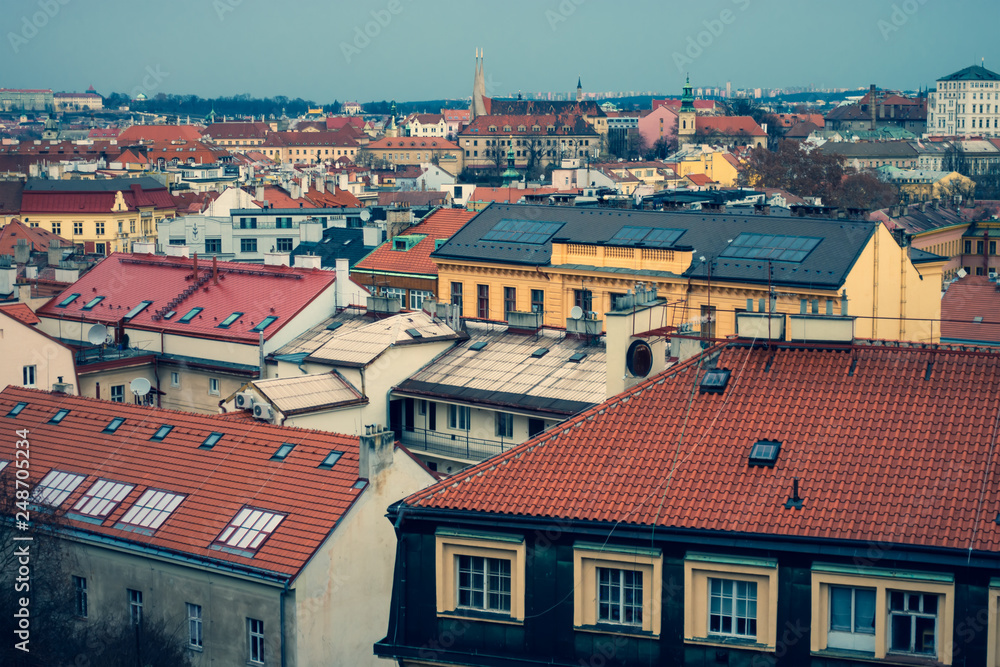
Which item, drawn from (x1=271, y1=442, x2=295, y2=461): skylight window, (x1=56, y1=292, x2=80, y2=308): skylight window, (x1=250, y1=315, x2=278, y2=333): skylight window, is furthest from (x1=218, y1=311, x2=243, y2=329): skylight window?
(x1=271, y1=442, x2=295, y2=461): skylight window

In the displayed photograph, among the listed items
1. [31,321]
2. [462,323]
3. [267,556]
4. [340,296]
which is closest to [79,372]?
[31,321]

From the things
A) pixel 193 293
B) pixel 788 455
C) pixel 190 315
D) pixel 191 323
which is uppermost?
pixel 788 455

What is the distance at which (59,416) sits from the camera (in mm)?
32750

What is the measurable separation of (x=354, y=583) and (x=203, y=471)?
14.6 feet

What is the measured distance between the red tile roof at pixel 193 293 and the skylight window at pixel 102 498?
1242 centimetres

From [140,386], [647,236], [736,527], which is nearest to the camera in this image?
[736,527]

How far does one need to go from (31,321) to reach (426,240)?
56.9 feet

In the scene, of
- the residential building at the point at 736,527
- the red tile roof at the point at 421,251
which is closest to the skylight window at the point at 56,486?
the residential building at the point at 736,527

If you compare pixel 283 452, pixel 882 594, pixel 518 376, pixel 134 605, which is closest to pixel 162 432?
pixel 283 452

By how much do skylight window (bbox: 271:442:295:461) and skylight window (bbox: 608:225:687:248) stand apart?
821 inches

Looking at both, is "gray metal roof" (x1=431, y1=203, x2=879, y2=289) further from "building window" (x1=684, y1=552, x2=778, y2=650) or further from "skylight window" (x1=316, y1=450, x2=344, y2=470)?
"building window" (x1=684, y1=552, x2=778, y2=650)

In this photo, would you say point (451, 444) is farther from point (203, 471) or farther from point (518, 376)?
point (203, 471)

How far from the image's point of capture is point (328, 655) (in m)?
26.0

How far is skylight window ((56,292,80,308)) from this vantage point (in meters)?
48.1
